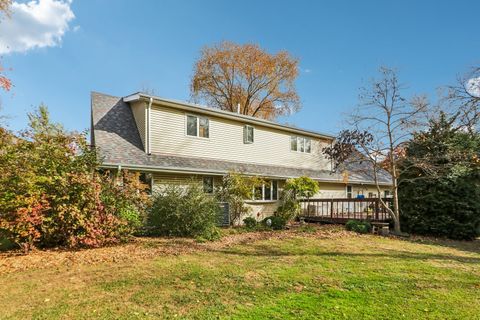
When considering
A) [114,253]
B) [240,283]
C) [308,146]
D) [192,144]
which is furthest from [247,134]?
[240,283]

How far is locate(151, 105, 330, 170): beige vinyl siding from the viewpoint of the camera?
14.2 metres

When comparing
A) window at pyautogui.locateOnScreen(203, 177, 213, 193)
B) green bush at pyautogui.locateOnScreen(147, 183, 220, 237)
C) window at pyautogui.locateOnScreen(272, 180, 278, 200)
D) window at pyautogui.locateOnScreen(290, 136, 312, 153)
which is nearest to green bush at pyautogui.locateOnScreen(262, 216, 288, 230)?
window at pyautogui.locateOnScreen(203, 177, 213, 193)

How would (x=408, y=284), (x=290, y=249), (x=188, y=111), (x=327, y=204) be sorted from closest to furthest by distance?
(x=408, y=284)
(x=290, y=249)
(x=188, y=111)
(x=327, y=204)

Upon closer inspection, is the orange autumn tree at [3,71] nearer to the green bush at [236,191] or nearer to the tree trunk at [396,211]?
the green bush at [236,191]

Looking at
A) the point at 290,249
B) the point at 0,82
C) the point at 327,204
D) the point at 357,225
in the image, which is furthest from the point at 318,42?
the point at 0,82

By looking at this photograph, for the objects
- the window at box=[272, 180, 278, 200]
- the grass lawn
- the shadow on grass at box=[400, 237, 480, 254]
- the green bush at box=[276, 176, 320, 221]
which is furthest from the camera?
the window at box=[272, 180, 278, 200]

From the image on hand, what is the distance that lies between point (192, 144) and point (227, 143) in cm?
213

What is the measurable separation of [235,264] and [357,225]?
7.60m

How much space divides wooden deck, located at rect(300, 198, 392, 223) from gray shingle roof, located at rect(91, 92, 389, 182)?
231cm

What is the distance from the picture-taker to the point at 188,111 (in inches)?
589

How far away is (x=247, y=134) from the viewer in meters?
17.5

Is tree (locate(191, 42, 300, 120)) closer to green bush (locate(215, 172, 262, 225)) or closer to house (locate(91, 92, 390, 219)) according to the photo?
house (locate(91, 92, 390, 219))

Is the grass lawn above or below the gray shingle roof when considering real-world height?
below

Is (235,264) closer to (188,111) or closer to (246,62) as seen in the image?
(188,111)
